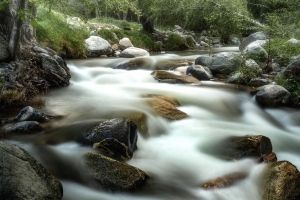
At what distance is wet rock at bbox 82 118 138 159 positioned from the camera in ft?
13.6

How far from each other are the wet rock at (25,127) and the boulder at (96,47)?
8.39 meters

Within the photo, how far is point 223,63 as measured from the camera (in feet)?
32.8

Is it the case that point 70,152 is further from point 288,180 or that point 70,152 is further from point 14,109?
point 288,180

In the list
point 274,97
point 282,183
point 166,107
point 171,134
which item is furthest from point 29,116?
point 274,97

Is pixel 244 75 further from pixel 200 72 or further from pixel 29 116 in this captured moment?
pixel 29 116

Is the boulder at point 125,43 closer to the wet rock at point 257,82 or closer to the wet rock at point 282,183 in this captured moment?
the wet rock at point 257,82

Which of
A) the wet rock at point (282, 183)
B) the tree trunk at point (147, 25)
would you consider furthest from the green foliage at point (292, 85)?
the tree trunk at point (147, 25)

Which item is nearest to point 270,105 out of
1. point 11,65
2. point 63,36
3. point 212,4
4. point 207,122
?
point 207,122

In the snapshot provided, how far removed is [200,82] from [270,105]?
2541 mm

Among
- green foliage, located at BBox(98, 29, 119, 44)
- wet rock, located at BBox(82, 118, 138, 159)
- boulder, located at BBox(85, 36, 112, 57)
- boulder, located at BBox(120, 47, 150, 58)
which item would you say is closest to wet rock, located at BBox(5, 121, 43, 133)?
wet rock, located at BBox(82, 118, 138, 159)

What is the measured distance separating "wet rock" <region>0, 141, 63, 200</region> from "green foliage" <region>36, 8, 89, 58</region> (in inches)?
334

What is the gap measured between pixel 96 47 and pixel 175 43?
641 centimetres

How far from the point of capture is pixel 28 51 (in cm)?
768

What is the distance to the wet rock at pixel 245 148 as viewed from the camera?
4270mm
